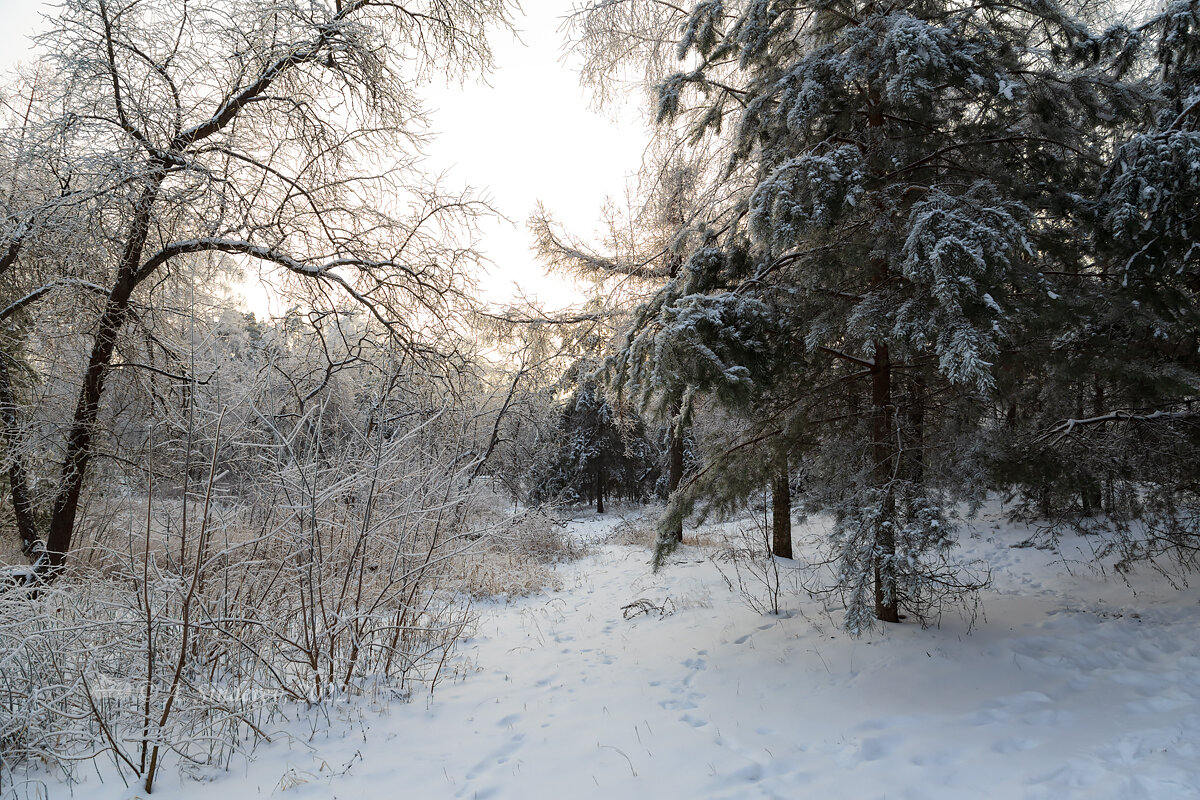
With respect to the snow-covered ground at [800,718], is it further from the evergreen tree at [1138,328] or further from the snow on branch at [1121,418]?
the snow on branch at [1121,418]

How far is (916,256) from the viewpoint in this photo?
298 centimetres

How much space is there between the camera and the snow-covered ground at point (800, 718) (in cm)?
273

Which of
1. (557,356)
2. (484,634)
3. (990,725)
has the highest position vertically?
(557,356)

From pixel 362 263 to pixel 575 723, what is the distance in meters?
4.16

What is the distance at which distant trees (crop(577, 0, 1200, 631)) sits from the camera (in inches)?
130

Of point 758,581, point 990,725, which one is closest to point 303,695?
point 990,725

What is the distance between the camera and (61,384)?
590 cm

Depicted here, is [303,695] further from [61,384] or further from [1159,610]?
[1159,610]

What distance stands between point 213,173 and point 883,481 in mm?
5469

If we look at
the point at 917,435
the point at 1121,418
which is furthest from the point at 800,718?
the point at 1121,418

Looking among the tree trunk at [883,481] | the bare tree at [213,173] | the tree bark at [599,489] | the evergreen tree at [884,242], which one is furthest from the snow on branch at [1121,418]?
the tree bark at [599,489]

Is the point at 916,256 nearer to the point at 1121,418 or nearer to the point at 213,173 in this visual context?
the point at 1121,418

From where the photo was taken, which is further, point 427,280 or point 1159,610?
point 427,280

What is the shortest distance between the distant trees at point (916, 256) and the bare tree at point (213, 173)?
95.8 inches
